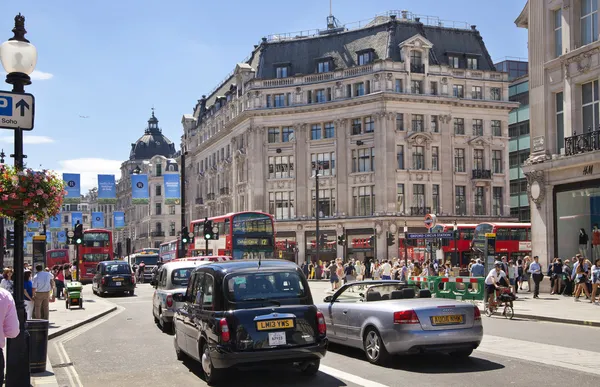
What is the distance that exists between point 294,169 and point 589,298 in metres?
47.2

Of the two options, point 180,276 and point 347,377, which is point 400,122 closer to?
point 180,276

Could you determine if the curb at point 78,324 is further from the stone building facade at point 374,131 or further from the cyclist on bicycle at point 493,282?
the stone building facade at point 374,131

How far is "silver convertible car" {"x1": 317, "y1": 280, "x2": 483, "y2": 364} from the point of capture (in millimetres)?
11570

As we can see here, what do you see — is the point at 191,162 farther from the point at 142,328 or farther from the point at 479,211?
the point at 142,328

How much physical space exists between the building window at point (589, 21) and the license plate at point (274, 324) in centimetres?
2271

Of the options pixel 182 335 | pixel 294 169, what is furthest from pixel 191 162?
pixel 182 335

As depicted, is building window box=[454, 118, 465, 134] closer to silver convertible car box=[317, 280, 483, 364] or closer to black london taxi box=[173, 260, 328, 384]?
silver convertible car box=[317, 280, 483, 364]

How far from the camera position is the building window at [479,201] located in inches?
2731

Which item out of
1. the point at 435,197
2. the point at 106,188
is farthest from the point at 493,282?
the point at 435,197

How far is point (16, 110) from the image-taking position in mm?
10086

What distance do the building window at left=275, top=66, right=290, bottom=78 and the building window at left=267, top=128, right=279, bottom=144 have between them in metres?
5.56

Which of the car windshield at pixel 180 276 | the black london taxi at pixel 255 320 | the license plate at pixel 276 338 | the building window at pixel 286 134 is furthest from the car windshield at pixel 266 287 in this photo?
the building window at pixel 286 134

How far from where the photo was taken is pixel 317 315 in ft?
34.0

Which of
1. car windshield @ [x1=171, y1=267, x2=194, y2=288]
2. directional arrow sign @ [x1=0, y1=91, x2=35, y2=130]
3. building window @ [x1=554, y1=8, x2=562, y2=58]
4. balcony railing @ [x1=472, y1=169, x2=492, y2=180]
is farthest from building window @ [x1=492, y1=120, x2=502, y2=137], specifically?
directional arrow sign @ [x1=0, y1=91, x2=35, y2=130]
